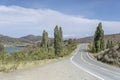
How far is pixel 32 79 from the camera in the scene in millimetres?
15484

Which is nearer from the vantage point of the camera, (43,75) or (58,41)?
(43,75)

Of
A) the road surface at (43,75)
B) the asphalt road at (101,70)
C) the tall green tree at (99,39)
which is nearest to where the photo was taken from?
the road surface at (43,75)

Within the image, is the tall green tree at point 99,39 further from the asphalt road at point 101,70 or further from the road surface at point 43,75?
the road surface at point 43,75

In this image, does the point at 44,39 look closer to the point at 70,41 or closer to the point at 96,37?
the point at 96,37

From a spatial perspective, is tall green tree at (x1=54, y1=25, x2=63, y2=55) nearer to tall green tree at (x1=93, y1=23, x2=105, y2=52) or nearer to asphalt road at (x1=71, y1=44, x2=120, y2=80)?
tall green tree at (x1=93, y1=23, x2=105, y2=52)

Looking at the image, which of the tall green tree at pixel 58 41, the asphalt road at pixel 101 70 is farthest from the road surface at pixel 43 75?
the tall green tree at pixel 58 41

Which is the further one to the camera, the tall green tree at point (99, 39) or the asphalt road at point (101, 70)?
the tall green tree at point (99, 39)

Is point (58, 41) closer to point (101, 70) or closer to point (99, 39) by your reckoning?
point (99, 39)

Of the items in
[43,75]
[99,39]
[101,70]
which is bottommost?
[101,70]

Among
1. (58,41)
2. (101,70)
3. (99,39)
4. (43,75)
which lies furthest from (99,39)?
(43,75)

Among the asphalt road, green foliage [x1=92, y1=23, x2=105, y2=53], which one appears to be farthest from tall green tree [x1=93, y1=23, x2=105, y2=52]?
the asphalt road

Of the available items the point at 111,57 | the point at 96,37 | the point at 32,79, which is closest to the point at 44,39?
the point at 96,37

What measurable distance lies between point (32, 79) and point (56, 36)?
275 ft

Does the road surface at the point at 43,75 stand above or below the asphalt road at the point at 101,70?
above
